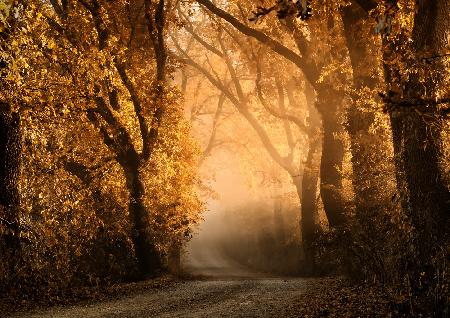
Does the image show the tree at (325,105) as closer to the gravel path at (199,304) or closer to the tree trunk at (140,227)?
the gravel path at (199,304)

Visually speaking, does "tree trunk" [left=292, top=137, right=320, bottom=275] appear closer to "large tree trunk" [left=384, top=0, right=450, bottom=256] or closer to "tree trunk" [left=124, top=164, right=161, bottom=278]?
"tree trunk" [left=124, top=164, right=161, bottom=278]

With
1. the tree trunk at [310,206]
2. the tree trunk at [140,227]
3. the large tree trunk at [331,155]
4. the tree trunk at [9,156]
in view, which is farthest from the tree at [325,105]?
the tree trunk at [9,156]

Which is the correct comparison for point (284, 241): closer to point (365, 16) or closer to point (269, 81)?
point (269, 81)

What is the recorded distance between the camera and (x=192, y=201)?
23266mm

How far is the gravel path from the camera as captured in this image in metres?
11.3

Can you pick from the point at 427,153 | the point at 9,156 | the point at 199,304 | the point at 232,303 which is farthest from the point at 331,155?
the point at 9,156

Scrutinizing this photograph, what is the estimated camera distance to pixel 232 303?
41.8 feet

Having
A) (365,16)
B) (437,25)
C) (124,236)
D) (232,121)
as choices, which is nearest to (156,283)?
(124,236)

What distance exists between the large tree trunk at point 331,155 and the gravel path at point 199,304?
3303mm

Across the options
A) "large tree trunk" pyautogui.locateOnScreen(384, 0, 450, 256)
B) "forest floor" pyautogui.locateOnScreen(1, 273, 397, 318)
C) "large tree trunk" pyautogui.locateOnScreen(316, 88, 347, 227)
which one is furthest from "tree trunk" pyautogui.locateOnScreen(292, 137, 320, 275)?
"large tree trunk" pyautogui.locateOnScreen(384, 0, 450, 256)

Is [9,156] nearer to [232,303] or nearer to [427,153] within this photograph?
[232,303]

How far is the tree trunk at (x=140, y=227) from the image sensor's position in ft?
64.4

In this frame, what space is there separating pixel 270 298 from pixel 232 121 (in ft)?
95.2

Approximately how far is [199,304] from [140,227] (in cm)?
711
